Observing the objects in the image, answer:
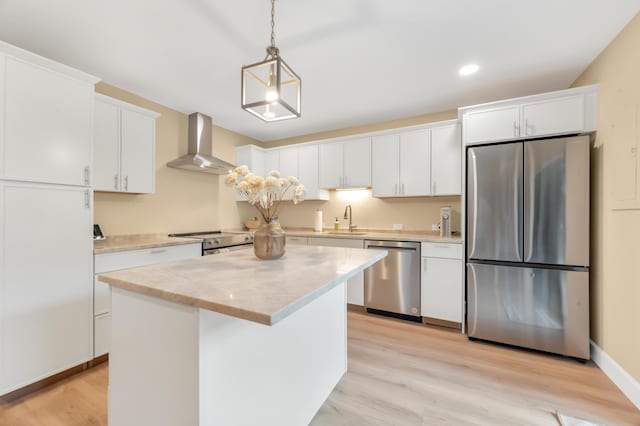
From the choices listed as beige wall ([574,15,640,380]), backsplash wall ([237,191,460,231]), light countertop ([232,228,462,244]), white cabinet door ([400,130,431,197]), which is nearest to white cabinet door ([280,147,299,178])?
backsplash wall ([237,191,460,231])

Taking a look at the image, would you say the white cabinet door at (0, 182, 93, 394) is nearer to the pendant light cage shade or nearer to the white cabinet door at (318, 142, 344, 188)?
the pendant light cage shade

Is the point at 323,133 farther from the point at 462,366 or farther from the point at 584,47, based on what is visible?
the point at 462,366

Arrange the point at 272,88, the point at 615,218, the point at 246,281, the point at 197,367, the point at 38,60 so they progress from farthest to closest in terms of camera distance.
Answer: the point at 615,218 < the point at 38,60 < the point at 272,88 < the point at 246,281 < the point at 197,367

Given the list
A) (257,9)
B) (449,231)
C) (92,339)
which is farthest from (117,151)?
(449,231)

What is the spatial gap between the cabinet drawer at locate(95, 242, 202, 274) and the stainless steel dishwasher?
6.68 ft

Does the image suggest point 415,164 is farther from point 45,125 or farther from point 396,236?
point 45,125

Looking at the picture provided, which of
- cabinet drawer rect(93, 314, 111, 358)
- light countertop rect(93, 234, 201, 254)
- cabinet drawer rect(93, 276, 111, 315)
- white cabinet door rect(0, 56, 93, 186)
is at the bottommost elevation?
cabinet drawer rect(93, 314, 111, 358)

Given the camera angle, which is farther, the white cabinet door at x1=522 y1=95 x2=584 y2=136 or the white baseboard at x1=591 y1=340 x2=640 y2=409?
the white cabinet door at x1=522 y1=95 x2=584 y2=136

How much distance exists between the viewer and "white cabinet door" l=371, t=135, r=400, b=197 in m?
3.46

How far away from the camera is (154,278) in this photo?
1.13 metres

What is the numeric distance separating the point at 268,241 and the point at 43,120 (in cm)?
186

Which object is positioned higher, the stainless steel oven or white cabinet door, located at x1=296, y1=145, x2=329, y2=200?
white cabinet door, located at x1=296, y1=145, x2=329, y2=200

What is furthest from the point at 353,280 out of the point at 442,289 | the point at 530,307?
the point at 530,307

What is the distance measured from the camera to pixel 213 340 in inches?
38.0
